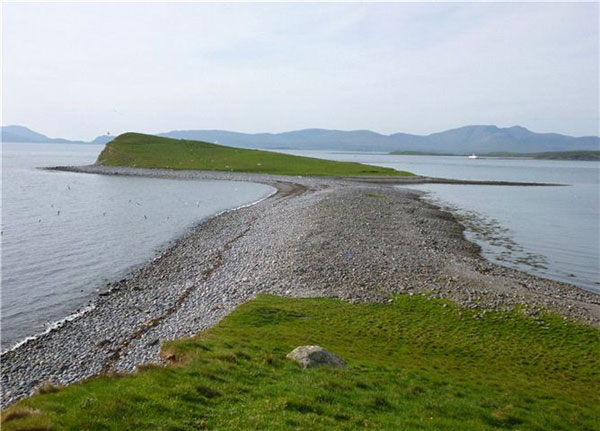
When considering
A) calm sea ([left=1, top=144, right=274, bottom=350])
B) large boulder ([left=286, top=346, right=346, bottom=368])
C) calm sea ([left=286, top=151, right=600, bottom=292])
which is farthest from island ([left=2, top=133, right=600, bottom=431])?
calm sea ([left=286, top=151, right=600, bottom=292])

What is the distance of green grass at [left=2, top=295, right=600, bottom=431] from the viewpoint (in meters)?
11.3

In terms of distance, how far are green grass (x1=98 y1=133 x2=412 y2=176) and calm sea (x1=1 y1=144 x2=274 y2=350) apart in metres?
34.7

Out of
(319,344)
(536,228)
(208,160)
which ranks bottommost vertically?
(536,228)

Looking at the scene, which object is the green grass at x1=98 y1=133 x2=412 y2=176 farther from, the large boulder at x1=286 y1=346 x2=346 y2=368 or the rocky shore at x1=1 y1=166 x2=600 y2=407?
the large boulder at x1=286 y1=346 x2=346 y2=368

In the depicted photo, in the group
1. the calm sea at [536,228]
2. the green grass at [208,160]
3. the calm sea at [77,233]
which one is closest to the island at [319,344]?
the calm sea at [77,233]

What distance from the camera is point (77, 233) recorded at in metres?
49.0

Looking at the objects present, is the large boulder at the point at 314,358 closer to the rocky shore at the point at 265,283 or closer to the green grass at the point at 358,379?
the green grass at the point at 358,379

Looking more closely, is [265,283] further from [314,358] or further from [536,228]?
[536,228]

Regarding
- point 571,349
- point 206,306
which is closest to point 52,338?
point 206,306

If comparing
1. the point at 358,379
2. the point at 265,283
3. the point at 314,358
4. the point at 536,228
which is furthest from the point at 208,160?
the point at 358,379

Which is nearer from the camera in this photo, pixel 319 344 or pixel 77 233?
pixel 319 344

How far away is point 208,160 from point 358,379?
5503 inches

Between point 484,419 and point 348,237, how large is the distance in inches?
1082

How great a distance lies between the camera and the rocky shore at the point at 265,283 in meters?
20.2
